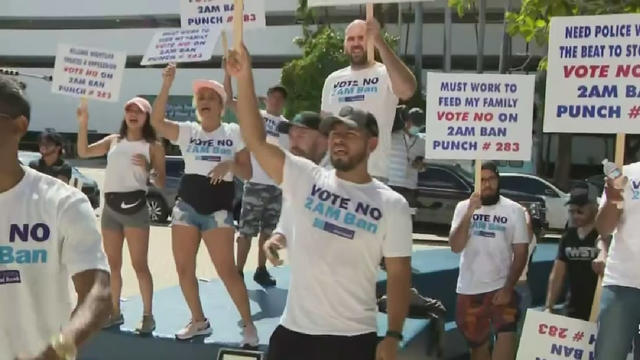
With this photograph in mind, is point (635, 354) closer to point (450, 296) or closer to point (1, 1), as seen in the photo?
point (450, 296)

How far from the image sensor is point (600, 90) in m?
4.50

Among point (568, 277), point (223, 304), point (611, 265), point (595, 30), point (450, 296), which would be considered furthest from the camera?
point (450, 296)

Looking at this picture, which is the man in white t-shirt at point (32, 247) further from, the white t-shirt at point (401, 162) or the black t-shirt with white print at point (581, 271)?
the white t-shirt at point (401, 162)

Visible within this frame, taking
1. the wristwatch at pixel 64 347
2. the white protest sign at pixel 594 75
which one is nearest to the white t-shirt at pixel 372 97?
the white protest sign at pixel 594 75

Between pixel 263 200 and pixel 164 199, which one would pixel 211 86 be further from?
pixel 164 199

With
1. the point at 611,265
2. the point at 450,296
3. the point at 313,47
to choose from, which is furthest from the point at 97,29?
the point at 611,265

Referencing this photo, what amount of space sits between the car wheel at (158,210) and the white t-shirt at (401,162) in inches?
378

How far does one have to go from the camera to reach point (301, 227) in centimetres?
341

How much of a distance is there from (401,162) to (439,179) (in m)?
8.81

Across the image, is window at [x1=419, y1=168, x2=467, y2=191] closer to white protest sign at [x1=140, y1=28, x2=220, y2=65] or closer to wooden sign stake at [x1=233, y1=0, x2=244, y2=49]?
white protest sign at [x1=140, y1=28, x2=220, y2=65]

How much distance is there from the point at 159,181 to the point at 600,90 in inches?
124

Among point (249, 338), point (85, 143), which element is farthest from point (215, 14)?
point (249, 338)

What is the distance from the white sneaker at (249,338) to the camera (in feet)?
16.6

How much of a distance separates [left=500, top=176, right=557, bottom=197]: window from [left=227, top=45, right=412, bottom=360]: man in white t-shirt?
12697 mm
